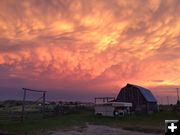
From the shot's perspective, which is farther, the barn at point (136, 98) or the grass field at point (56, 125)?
the barn at point (136, 98)

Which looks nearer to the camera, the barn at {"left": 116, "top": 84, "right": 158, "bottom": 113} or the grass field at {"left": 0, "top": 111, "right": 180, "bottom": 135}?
the grass field at {"left": 0, "top": 111, "right": 180, "bottom": 135}

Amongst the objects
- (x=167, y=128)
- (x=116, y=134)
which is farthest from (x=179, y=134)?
(x=116, y=134)

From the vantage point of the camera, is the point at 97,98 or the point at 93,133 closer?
the point at 93,133

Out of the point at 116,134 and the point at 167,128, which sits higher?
the point at 167,128

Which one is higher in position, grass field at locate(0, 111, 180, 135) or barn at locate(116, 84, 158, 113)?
barn at locate(116, 84, 158, 113)

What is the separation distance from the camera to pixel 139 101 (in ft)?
198

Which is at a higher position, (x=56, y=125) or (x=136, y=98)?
(x=136, y=98)

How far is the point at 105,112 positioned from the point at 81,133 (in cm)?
2702

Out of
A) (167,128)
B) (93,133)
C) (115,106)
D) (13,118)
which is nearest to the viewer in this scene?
(167,128)

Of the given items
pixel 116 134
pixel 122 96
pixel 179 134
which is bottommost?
pixel 116 134

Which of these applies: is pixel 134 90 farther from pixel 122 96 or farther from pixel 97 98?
pixel 97 98

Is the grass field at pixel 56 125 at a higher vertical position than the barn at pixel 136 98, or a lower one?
lower

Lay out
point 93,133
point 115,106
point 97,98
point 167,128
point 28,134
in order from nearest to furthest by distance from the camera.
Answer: point 167,128 < point 28,134 < point 93,133 < point 115,106 < point 97,98

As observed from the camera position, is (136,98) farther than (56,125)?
Yes
